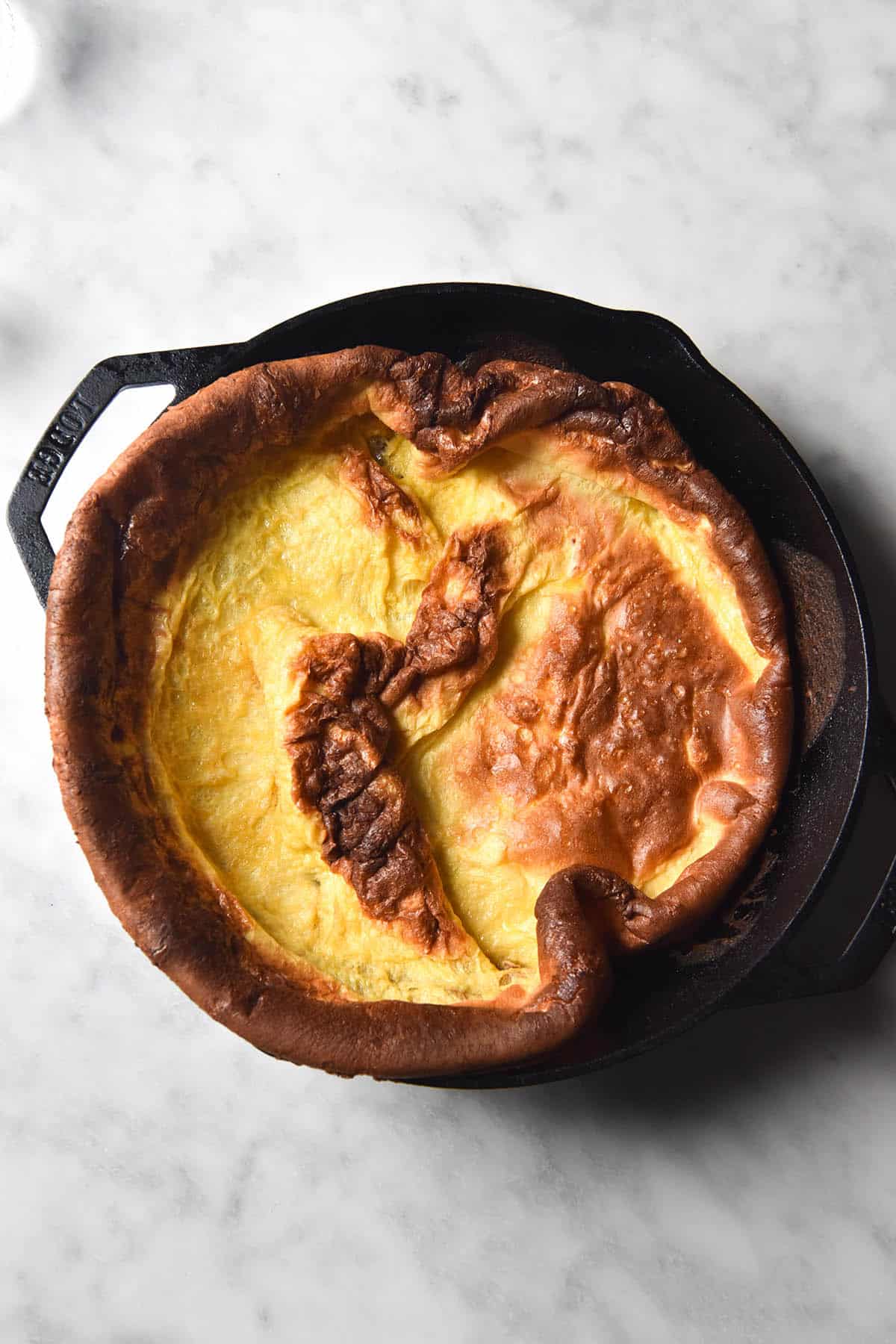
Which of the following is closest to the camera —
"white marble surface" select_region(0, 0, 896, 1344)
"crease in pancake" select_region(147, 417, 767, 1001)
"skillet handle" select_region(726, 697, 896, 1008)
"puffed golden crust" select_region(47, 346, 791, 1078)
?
"puffed golden crust" select_region(47, 346, 791, 1078)

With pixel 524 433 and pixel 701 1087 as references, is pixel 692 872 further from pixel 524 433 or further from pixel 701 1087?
pixel 524 433

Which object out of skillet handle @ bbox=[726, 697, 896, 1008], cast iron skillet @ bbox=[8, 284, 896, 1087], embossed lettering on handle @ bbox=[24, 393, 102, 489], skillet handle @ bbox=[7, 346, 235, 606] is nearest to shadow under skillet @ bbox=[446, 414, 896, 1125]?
skillet handle @ bbox=[726, 697, 896, 1008]

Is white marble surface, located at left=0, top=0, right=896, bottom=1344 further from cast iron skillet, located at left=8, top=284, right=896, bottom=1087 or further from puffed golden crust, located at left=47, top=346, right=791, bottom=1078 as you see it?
puffed golden crust, located at left=47, top=346, right=791, bottom=1078

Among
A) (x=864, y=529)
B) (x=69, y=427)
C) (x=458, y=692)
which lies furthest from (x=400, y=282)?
(x=864, y=529)

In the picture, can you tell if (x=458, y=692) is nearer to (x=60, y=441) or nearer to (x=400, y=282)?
(x=60, y=441)

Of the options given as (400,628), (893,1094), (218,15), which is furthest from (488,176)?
(893,1094)

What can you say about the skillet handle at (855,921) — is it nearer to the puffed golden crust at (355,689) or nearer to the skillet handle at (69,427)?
the puffed golden crust at (355,689)

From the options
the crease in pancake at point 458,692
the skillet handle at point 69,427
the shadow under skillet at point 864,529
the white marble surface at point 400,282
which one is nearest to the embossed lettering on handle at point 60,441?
the skillet handle at point 69,427
